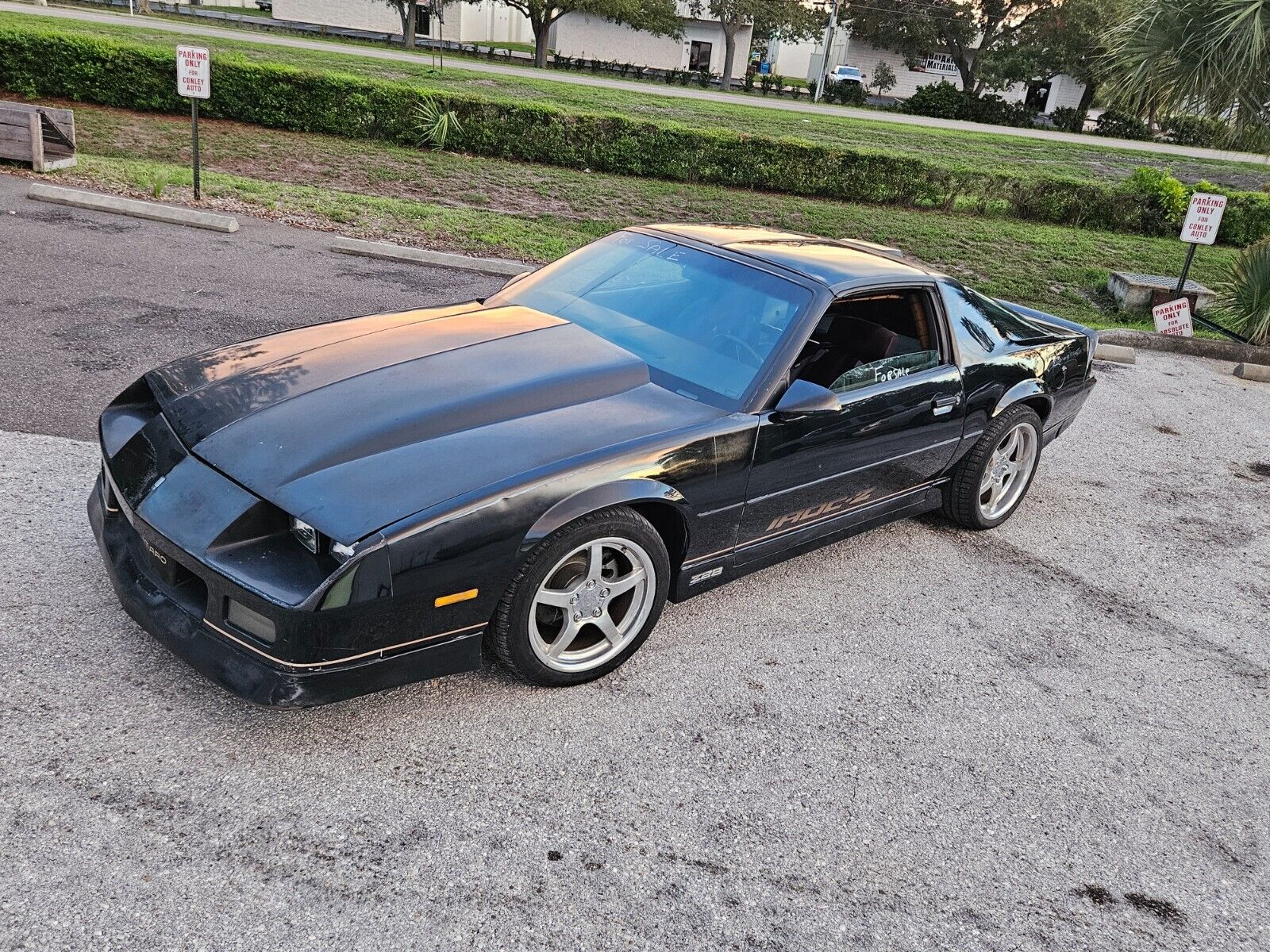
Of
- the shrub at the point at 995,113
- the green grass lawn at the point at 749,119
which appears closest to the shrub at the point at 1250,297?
the green grass lawn at the point at 749,119

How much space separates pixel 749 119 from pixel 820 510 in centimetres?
2154

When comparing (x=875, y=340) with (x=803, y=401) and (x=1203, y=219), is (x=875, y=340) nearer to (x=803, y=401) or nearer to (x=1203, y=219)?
(x=803, y=401)

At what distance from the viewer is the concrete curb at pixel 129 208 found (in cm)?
955

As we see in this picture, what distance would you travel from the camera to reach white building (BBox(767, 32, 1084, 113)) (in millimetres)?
59750

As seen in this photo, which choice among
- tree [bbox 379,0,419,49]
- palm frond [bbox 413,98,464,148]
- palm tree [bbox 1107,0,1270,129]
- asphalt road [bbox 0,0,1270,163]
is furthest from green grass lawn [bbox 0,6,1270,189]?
tree [bbox 379,0,419,49]

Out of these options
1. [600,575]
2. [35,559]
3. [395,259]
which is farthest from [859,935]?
[395,259]

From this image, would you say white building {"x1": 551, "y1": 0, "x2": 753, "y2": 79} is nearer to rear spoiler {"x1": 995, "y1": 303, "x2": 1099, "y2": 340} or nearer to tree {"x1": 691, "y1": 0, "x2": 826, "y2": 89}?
tree {"x1": 691, "y1": 0, "x2": 826, "y2": 89}

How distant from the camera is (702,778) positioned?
3125mm

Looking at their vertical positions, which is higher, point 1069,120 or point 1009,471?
point 1069,120

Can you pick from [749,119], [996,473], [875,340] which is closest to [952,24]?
[749,119]

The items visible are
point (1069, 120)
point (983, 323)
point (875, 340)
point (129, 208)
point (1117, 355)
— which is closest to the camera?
point (875, 340)

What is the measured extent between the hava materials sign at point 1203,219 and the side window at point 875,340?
7.14 meters

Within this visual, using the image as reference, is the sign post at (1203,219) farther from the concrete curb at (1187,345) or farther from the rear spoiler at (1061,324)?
the rear spoiler at (1061,324)

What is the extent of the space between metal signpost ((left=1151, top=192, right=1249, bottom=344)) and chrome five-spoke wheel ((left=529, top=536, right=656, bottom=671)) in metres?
8.68
